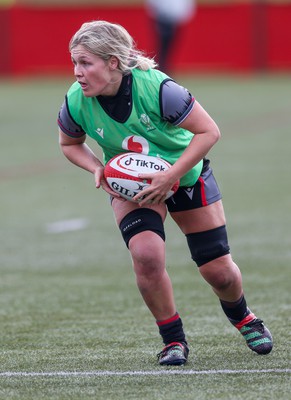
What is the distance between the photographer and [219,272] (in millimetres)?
5188

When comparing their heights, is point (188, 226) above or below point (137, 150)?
below

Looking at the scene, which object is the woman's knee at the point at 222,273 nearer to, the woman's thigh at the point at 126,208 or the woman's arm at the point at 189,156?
the woman's thigh at the point at 126,208

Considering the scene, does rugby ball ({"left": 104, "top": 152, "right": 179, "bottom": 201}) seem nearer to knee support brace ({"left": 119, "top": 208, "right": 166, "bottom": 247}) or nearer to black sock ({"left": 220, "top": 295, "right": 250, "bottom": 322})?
knee support brace ({"left": 119, "top": 208, "right": 166, "bottom": 247})

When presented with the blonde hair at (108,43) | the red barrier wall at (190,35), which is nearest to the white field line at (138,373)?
the blonde hair at (108,43)

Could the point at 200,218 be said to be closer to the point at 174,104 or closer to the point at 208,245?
the point at 208,245

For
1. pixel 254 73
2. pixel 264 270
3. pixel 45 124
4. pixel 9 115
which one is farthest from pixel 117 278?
pixel 254 73

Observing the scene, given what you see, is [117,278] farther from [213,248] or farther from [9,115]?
[9,115]

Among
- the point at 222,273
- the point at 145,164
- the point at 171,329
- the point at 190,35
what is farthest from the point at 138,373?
the point at 190,35

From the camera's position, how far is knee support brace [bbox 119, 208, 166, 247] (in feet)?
16.4

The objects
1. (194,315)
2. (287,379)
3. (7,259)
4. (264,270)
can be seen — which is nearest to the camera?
(287,379)

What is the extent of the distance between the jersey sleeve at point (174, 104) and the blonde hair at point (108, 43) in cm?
18

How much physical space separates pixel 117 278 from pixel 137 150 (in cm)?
278

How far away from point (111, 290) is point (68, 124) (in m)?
2.33

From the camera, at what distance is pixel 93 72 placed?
4895 mm
